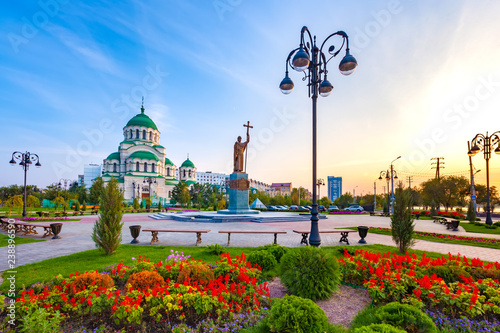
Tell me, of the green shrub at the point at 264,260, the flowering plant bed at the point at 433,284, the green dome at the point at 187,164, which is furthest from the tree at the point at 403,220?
the green dome at the point at 187,164

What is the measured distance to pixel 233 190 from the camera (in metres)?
21.4

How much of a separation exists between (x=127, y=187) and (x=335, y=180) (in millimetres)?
146446

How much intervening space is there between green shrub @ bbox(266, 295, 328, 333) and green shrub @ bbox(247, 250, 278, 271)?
305 centimetres

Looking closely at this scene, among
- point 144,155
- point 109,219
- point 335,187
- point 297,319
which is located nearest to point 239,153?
point 109,219

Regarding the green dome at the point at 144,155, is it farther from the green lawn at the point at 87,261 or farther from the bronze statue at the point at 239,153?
the green lawn at the point at 87,261

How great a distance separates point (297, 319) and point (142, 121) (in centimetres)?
6666

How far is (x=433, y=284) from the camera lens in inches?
175

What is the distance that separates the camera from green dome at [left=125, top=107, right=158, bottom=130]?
60.9 metres

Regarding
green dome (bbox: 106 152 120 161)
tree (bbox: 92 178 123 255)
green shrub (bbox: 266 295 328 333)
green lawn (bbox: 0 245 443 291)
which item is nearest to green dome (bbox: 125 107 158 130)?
green dome (bbox: 106 152 120 161)

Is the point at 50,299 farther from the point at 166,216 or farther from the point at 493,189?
the point at 493,189

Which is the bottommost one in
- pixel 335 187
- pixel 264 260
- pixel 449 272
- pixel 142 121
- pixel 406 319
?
pixel 335 187

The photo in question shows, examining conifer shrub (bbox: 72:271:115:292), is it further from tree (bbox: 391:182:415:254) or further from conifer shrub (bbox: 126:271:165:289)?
tree (bbox: 391:182:415:254)

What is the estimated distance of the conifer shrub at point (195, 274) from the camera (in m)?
4.79

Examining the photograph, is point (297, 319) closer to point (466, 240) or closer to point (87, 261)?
point (87, 261)
